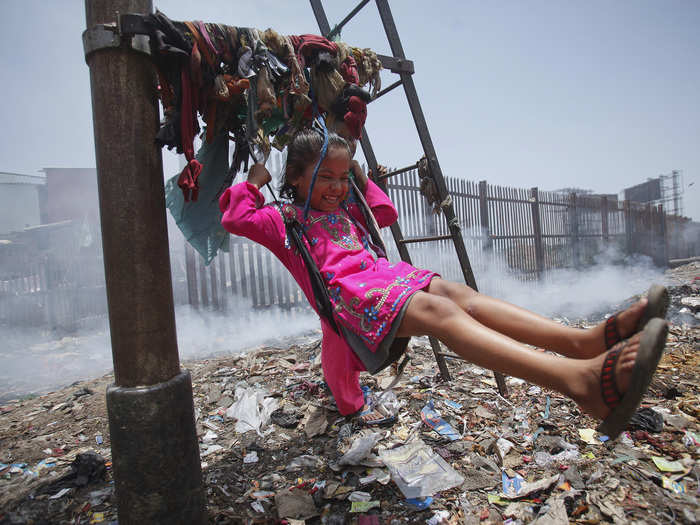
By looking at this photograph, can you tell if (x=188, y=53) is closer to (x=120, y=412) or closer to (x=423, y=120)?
(x=120, y=412)

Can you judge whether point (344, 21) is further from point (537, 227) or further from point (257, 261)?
point (537, 227)

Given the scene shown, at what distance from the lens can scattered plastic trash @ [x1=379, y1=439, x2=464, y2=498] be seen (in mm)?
2254

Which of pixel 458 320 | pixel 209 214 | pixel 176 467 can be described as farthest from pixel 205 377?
pixel 458 320

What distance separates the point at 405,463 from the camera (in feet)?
8.22

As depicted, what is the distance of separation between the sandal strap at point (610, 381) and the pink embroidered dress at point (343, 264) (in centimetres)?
87

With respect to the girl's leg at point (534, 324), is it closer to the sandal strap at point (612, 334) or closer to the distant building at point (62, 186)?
the sandal strap at point (612, 334)

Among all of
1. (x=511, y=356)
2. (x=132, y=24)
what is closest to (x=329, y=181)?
(x=132, y=24)

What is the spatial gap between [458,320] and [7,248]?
36.3 feet

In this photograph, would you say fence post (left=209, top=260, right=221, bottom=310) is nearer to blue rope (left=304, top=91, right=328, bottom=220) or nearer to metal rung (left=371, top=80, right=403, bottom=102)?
metal rung (left=371, top=80, right=403, bottom=102)

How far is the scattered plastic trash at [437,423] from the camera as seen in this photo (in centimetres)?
279

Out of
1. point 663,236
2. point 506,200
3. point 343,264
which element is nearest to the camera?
point 343,264

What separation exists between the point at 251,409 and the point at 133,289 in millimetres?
1982

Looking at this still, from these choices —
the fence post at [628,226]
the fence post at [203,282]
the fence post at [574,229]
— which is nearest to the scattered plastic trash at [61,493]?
the fence post at [203,282]

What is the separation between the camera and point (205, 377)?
426 cm
